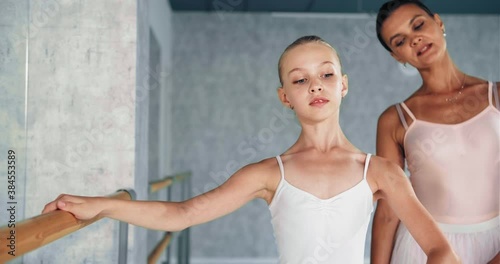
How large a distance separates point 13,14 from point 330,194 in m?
1.22

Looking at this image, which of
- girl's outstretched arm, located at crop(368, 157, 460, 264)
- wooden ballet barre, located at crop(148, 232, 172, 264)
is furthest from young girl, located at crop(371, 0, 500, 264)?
wooden ballet barre, located at crop(148, 232, 172, 264)

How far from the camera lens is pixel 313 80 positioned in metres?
1.12

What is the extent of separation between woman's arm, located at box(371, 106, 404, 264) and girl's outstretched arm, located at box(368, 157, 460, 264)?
349mm

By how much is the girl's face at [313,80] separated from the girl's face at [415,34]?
382 millimetres

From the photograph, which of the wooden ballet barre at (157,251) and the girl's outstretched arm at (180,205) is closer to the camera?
the girl's outstretched arm at (180,205)

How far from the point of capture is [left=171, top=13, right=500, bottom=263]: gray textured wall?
578 centimetres

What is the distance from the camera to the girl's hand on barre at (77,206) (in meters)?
0.92

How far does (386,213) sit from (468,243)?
199 mm

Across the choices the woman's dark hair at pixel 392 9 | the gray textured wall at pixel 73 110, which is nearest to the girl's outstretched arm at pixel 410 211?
the woman's dark hair at pixel 392 9

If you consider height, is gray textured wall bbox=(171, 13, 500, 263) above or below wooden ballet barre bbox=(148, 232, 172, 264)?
above

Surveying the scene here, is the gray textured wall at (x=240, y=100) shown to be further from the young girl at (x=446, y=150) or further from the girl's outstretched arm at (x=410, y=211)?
the girl's outstretched arm at (x=410, y=211)

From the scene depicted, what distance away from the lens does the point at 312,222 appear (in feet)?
3.64

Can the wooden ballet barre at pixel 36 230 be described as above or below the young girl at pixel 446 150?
below

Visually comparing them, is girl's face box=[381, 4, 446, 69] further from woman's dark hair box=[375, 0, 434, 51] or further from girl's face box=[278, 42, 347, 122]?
girl's face box=[278, 42, 347, 122]
